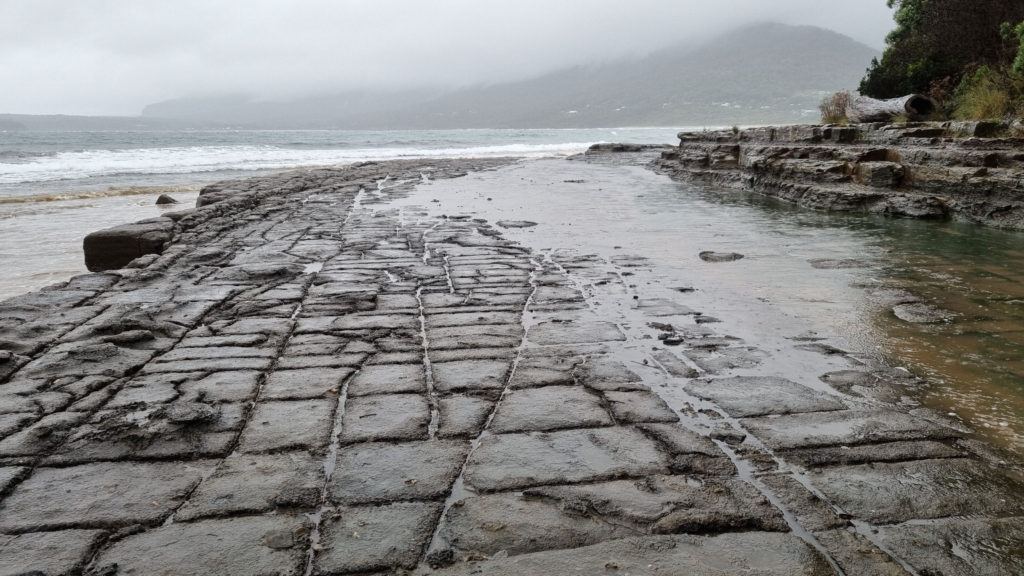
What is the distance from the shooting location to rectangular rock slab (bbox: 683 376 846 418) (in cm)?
286

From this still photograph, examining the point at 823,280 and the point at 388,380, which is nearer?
the point at 388,380

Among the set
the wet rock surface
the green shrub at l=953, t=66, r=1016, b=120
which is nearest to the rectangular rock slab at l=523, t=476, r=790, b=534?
the wet rock surface

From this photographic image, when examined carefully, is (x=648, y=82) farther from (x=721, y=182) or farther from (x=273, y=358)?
(x=273, y=358)

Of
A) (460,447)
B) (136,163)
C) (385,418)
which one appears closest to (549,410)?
(460,447)

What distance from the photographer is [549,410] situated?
288cm

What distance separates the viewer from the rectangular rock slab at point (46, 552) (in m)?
1.85

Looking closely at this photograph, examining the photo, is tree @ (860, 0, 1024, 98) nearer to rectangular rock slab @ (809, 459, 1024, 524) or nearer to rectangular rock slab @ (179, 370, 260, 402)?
rectangular rock slab @ (809, 459, 1024, 524)

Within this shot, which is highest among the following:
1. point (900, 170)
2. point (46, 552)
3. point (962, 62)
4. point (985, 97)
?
point (962, 62)

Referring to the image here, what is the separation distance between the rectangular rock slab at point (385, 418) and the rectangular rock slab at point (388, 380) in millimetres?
72

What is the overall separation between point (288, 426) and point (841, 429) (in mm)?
2213

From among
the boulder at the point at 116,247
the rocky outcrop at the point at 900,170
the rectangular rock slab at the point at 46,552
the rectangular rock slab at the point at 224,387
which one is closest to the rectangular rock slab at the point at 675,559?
the rectangular rock slab at the point at 46,552

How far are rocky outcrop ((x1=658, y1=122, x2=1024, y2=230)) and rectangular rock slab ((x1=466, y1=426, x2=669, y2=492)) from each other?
691cm

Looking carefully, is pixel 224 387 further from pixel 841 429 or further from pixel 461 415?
pixel 841 429

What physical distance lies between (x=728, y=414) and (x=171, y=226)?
22.1 ft
